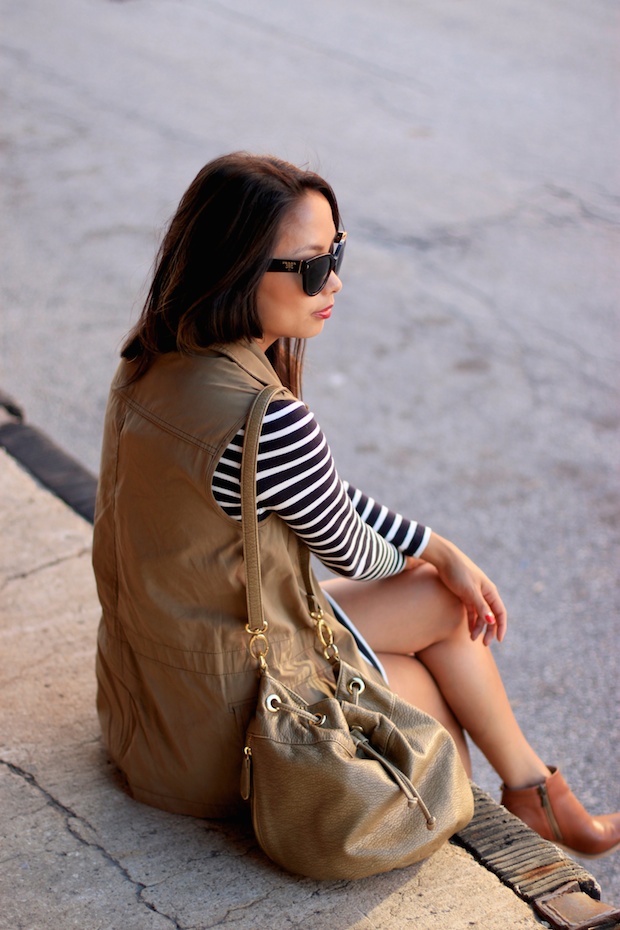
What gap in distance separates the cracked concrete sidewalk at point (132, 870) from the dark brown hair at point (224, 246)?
934 mm

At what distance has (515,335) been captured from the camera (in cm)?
484

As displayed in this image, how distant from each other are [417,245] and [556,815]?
3.89 metres

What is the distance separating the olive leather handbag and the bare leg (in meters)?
0.32

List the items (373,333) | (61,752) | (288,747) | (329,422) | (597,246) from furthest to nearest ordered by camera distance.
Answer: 1. (597,246)
2. (373,333)
3. (329,422)
4. (61,752)
5. (288,747)

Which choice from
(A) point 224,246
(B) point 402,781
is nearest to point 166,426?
(A) point 224,246

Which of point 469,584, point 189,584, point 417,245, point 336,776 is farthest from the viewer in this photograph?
point 417,245

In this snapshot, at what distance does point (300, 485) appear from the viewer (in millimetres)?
1726

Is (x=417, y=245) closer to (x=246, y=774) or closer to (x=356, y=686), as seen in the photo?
(x=356, y=686)

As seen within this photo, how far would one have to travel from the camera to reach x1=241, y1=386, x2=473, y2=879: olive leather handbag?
1667mm

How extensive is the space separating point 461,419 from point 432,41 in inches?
218

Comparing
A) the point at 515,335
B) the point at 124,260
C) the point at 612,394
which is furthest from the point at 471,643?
the point at 124,260

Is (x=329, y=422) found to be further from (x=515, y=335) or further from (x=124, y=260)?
(x=124, y=260)

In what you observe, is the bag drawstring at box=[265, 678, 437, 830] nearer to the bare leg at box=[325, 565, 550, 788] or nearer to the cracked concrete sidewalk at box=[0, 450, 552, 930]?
the cracked concrete sidewalk at box=[0, 450, 552, 930]

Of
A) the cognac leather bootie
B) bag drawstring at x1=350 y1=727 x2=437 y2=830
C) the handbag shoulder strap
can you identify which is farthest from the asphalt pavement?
the handbag shoulder strap
